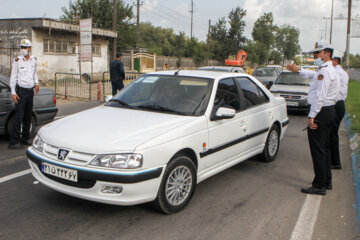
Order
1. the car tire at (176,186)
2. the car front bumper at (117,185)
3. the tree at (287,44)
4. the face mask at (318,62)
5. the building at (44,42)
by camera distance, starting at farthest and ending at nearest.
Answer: the tree at (287,44)
the building at (44,42)
the face mask at (318,62)
the car tire at (176,186)
the car front bumper at (117,185)

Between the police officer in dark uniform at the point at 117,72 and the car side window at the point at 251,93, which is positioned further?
the police officer in dark uniform at the point at 117,72

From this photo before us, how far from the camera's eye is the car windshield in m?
4.59

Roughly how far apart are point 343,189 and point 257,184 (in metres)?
→ 1.17

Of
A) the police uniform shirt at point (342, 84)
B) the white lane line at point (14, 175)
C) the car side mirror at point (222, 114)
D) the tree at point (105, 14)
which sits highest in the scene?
the tree at point (105, 14)

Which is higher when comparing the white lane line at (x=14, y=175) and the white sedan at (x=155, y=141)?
the white sedan at (x=155, y=141)

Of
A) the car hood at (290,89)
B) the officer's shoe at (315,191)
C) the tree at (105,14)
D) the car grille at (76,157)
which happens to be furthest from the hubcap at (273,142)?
the tree at (105,14)

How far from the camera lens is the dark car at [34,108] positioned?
711 cm

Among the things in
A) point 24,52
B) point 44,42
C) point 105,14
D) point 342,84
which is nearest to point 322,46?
point 342,84

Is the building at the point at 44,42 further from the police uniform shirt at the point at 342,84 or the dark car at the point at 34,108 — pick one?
the police uniform shirt at the point at 342,84

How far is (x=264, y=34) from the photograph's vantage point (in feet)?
241

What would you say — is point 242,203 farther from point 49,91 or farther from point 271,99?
point 49,91

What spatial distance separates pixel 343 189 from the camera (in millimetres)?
5102

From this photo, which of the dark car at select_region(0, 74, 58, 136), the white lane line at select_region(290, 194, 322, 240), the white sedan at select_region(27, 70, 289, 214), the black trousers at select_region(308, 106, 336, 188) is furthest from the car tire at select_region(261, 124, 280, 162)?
the dark car at select_region(0, 74, 58, 136)

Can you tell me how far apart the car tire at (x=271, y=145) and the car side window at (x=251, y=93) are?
1.87 feet
